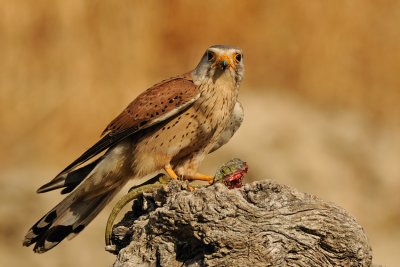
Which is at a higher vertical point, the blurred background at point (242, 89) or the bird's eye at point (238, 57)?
the blurred background at point (242, 89)

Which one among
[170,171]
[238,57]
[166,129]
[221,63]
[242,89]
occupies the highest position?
[242,89]

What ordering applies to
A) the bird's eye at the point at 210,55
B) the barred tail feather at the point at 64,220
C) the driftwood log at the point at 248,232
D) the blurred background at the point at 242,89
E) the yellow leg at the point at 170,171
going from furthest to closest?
the blurred background at the point at 242,89
the bird's eye at the point at 210,55
the yellow leg at the point at 170,171
the barred tail feather at the point at 64,220
the driftwood log at the point at 248,232

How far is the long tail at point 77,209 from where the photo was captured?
20.6 feet

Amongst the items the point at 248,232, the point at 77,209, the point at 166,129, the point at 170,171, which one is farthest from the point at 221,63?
the point at 248,232

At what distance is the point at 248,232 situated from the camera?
4.75 metres

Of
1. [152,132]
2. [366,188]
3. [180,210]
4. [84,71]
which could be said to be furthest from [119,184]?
[366,188]

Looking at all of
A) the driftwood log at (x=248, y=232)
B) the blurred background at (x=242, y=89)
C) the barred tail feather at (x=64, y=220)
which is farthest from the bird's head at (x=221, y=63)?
the blurred background at (x=242, y=89)

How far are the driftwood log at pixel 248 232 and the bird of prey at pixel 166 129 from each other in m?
1.66

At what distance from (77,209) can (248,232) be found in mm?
2139

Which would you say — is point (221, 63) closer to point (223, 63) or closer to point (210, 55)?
point (223, 63)

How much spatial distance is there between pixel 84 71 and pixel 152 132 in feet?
12.9

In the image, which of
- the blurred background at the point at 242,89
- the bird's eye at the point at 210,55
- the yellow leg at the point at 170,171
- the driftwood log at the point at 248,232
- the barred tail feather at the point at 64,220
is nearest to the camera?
the driftwood log at the point at 248,232

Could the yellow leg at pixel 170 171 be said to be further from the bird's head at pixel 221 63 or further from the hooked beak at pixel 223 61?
the hooked beak at pixel 223 61

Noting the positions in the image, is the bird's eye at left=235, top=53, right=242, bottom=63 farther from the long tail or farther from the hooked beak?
the long tail
